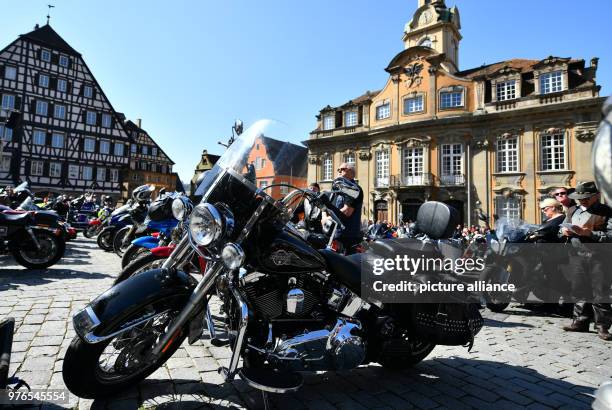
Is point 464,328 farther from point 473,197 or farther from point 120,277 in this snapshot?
point 473,197

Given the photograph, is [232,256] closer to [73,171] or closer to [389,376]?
[389,376]

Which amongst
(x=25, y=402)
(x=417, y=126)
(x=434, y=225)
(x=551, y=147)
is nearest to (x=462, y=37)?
(x=417, y=126)

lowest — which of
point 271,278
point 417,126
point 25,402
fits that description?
point 25,402

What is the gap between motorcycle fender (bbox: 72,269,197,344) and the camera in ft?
6.22

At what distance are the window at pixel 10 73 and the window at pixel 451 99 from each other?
3442 cm

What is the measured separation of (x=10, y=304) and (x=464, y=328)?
15.9ft

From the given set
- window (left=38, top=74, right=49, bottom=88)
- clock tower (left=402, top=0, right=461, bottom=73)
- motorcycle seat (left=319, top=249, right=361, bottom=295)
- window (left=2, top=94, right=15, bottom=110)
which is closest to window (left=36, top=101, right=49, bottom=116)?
window (left=38, top=74, right=49, bottom=88)

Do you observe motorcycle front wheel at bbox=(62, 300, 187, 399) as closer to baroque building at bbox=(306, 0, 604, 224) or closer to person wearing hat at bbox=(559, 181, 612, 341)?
person wearing hat at bbox=(559, 181, 612, 341)

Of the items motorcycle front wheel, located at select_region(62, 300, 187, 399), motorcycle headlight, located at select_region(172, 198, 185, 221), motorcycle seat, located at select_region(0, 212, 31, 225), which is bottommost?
motorcycle front wheel, located at select_region(62, 300, 187, 399)

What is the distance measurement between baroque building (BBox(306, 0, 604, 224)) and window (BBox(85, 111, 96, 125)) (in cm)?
2076

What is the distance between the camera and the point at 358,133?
98.8 feet

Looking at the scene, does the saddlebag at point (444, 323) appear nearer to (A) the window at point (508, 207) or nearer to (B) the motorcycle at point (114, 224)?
(B) the motorcycle at point (114, 224)

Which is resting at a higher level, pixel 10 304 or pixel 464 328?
pixel 464 328

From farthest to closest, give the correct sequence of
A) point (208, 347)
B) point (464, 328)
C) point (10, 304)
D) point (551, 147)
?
point (551, 147), point (10, 304), point (208, 347), point (464, 328)
